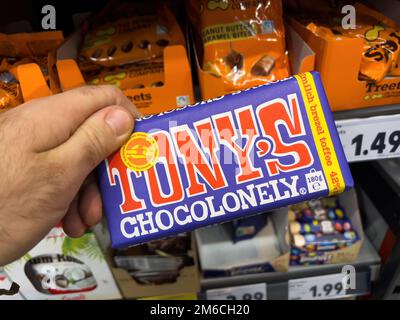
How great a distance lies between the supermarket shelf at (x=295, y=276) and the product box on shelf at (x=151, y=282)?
2.2 inches

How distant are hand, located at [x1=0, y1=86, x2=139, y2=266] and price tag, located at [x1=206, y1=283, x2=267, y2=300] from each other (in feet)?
2.03

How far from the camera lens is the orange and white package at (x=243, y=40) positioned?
0.81 meters

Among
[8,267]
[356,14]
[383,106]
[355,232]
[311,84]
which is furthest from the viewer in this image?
[355,232]

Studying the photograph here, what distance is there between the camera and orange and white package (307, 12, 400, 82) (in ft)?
2.49

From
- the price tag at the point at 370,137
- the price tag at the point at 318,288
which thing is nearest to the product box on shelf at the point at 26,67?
the price tag at the point at 370,137

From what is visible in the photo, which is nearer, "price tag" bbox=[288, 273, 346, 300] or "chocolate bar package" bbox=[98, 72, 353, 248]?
"chocolate bar package" bbox=[98, 72, 353, 248]

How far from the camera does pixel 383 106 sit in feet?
2.55

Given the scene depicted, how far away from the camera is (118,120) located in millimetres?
651

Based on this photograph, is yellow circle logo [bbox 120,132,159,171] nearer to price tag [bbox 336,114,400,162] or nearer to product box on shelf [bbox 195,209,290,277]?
price tag [bbox 336,114,400,162]

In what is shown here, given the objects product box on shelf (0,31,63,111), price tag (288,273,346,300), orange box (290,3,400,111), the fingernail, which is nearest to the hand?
the fingernail

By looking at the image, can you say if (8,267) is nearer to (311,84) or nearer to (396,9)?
(311,84)

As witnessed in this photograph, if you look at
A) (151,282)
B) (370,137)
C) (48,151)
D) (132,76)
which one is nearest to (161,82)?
(132,76)

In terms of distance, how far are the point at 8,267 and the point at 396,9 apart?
1.16 meters
